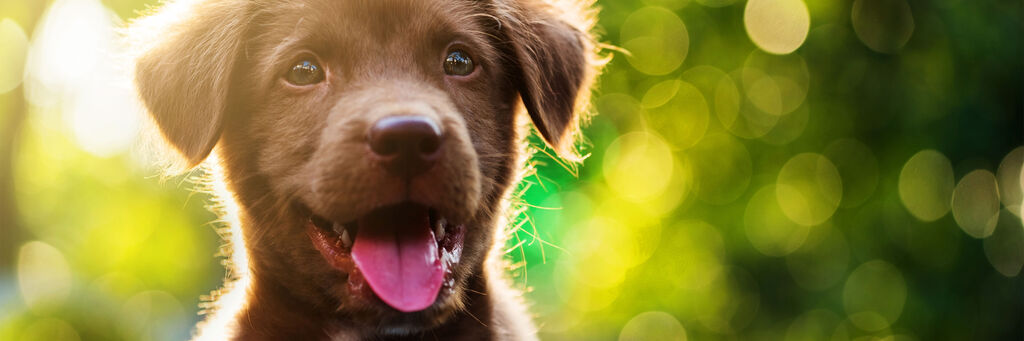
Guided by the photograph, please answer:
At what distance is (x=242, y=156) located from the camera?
3.40 metres

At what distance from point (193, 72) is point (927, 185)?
26.8ft

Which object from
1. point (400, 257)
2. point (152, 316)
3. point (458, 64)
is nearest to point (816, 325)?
point (458, 64)

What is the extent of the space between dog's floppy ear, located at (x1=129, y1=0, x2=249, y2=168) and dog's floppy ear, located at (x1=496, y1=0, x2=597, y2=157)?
3.98ft

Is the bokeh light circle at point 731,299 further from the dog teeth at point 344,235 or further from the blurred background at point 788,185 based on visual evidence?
the dog teeth at point 344,235

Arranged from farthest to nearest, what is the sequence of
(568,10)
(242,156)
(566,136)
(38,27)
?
(38,27) → (568,10) → (566,136) → (242,156)

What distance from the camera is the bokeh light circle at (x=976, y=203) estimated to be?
8.83m

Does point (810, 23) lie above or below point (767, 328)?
above

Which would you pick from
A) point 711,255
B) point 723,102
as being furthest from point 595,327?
point 723,102

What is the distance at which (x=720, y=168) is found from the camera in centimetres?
948

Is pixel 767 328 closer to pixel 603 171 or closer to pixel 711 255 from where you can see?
pixel 711 255

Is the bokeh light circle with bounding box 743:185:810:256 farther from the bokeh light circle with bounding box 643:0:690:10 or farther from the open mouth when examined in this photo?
the open mouth

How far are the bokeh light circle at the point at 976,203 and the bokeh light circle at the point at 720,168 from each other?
2169 mm

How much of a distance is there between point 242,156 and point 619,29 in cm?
637

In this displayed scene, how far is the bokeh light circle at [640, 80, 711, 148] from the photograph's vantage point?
30.2ft
